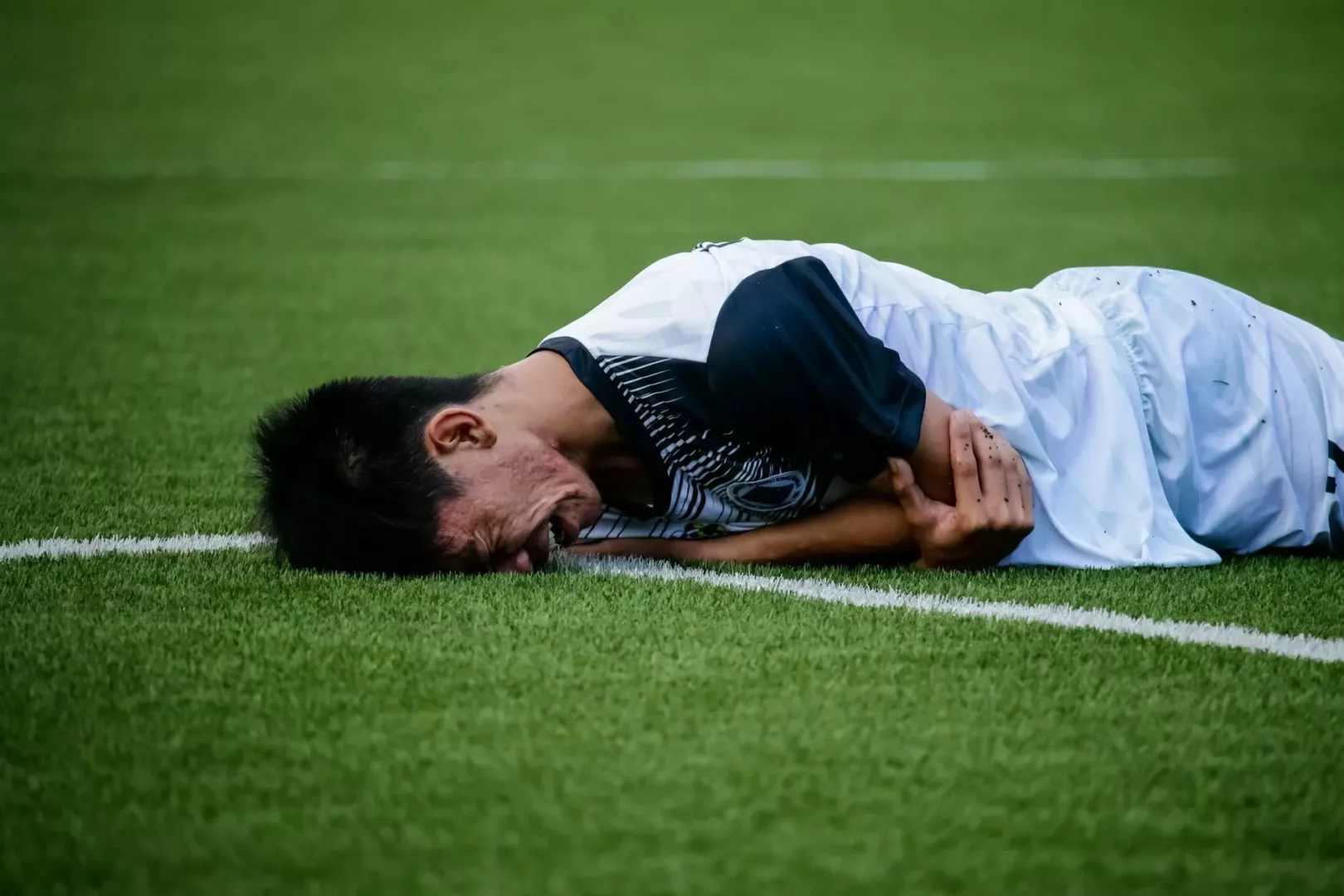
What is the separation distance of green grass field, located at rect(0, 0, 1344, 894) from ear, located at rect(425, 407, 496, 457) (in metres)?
0.21

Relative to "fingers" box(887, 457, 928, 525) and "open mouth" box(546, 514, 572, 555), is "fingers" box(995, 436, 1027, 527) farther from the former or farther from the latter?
"open mouth" box(546, 514, 572, 555)

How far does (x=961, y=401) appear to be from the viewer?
107 inches

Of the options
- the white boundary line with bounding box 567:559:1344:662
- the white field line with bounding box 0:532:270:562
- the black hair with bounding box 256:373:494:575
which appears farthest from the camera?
the white field line with bounding box 0:532:270:562

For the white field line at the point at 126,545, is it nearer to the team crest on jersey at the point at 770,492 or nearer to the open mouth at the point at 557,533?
the open mouth at the point at 557,533

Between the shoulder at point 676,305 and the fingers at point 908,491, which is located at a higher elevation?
the shoulder at point 676,305

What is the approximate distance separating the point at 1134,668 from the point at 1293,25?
11.0 meters

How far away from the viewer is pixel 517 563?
2604 mm

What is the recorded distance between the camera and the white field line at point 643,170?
7.65 metres

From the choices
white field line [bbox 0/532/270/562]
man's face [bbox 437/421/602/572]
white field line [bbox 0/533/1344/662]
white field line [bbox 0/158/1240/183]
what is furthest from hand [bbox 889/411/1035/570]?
white field line [bbox 0/158/1240/183]

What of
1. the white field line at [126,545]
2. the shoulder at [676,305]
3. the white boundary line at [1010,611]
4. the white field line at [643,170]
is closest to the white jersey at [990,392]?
the shoulder at [676,305]

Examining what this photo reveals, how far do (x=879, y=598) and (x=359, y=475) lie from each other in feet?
2.53

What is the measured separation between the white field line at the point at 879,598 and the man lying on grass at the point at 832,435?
0.09 metres

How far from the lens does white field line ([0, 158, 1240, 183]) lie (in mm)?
7648

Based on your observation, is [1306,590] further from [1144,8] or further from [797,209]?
[1144,8]
